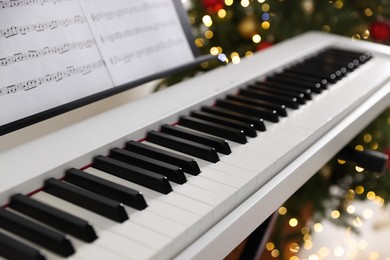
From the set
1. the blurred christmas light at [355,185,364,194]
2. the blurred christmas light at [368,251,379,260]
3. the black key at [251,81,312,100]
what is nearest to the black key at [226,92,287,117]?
the black key at [251,81,312,100]

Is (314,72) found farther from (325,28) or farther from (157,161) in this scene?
(157,161)

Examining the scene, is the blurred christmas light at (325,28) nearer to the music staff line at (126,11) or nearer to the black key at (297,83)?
the black key at (297,83)

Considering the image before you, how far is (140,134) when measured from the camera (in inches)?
45.0

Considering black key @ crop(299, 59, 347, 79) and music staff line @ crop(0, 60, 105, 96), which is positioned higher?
music staff line @ crop(0, 60, 105, 96)

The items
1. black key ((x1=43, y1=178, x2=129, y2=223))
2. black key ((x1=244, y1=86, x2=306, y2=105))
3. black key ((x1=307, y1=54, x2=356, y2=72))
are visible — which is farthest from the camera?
black key ((x1=307, y1=54, x2=356, y2=72))

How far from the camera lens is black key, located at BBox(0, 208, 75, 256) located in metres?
0.73

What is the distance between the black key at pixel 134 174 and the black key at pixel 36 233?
0.22 metres

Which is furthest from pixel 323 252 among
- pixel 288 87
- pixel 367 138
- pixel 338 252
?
pixel 288 87

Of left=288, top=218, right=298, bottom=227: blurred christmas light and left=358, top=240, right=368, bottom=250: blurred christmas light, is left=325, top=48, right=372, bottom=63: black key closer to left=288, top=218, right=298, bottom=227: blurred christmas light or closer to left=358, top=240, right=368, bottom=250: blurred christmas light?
left=288, top=218, right=298, bottom=227: blurred christmas light

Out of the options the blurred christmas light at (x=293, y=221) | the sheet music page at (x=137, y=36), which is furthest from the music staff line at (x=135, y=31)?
the blurred christmas light at (x=293, y=221)

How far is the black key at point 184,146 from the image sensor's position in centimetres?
108

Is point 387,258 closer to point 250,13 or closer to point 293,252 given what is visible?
point 293,252

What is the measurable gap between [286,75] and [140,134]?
2.20 ft

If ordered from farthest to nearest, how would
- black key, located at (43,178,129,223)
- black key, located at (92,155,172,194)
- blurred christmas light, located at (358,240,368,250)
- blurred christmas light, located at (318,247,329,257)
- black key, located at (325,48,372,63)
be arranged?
blurred christmas light, located at (358,240,368,250)
blurred christmas light, located at (318,247,329,257)
black key, located at (325,48,372,63)
black key, located at (92,155,172,194)
black key, located at (43,178,129,223)
